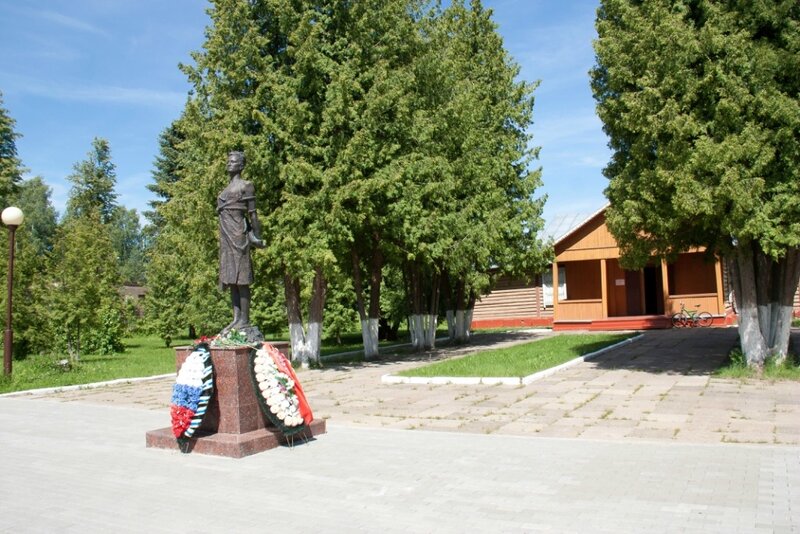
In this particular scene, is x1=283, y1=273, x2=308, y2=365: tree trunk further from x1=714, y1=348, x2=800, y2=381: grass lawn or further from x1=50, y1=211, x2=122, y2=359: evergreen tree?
x1=714, y1=348, x2=800, y2=381: grass lawn

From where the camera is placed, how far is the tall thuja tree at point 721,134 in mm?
11016

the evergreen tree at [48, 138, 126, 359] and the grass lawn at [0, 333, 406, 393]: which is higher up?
the evergreen tree at [48, 138, 126, 359]

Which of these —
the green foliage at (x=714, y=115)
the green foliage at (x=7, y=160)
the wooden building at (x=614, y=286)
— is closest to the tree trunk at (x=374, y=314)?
the green foliage at (x=714, y=115)

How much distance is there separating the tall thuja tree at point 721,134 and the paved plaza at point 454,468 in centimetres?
257

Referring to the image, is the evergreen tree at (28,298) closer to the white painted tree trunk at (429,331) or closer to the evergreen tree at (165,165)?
the white painted tree trunk at (429,331)

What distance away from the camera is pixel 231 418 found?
7.42 meters

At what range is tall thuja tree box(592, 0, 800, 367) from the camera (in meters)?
11.0

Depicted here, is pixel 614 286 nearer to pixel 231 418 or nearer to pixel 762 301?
pixel 762 301

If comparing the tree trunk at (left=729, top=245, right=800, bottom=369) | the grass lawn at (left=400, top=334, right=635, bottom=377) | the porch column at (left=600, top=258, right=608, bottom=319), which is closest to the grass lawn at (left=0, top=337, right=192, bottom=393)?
the grass lawn at (left=400, top=334, right=635, bottom=377)

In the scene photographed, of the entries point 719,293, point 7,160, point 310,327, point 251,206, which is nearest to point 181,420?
point 251,206

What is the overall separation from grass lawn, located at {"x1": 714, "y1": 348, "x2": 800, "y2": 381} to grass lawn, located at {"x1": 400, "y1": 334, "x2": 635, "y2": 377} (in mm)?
3375

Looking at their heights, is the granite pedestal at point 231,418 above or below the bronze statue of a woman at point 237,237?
below

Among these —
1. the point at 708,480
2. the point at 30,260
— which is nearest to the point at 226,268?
the point at 708,480

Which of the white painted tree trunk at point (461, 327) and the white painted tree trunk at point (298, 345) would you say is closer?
the white painted tree trunk at point (298, 345)
